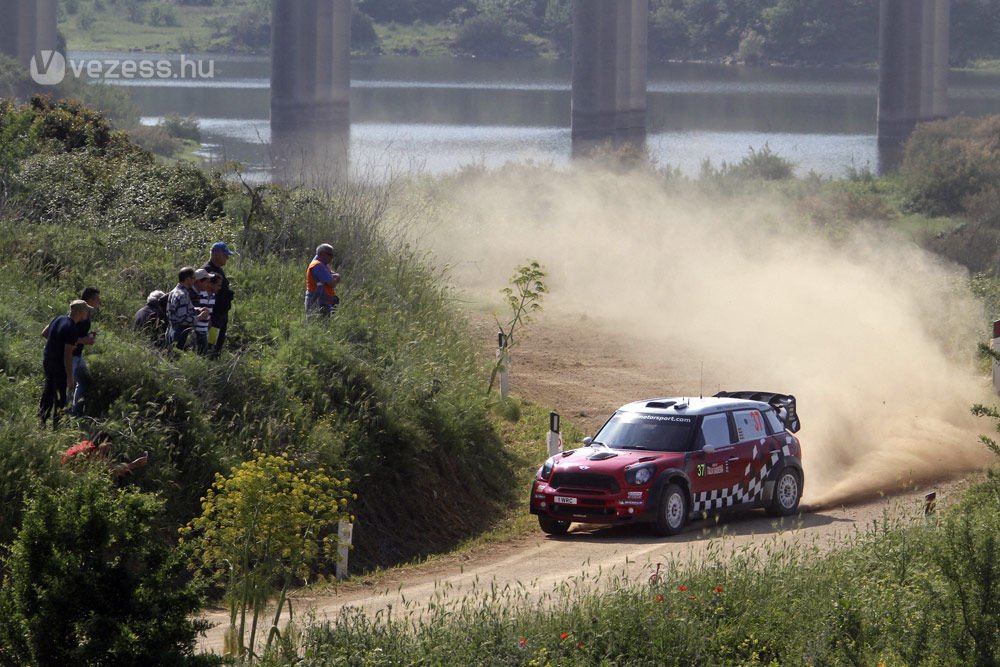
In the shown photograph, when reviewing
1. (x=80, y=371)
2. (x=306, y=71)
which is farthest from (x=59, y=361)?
(x=306, y=71)

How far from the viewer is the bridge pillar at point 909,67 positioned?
3639 inches

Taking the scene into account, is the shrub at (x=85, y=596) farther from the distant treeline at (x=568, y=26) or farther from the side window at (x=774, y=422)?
the distant treeline at (x=568, y=26)

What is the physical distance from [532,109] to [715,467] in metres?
105

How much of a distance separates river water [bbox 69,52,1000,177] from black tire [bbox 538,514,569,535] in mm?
50755

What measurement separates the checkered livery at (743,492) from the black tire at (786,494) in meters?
0.20

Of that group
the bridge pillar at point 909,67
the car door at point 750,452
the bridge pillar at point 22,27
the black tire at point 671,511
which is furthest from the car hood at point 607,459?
the bridge pillar at point 909,67

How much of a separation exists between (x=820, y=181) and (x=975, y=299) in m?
30.8

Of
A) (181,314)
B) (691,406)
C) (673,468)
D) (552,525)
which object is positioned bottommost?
(552,525)

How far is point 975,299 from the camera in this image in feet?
113

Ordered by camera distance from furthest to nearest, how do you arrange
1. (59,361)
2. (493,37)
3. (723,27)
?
(493,37), (723,27), (59,361)

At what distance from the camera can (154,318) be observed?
18.8 meters

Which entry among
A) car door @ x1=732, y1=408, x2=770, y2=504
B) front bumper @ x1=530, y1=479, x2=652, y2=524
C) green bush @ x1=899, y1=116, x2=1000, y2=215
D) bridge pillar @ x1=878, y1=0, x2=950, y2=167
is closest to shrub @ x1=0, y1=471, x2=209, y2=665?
front bumper @ x1=530, y1=479, x2=652, y2=524

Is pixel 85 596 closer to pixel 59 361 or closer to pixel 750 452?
pixel 59 361

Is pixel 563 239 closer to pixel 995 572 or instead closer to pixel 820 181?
pixel 820 181
